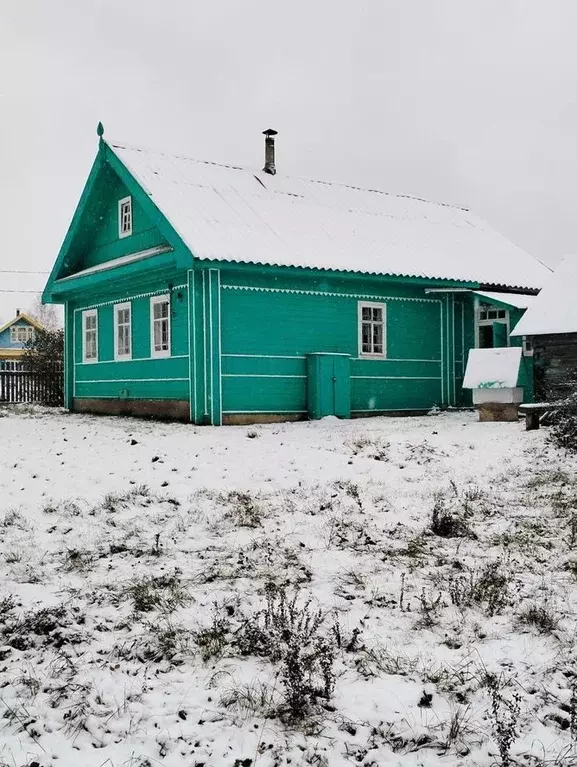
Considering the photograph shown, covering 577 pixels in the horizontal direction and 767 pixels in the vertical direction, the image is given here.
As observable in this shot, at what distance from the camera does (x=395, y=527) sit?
6.57m

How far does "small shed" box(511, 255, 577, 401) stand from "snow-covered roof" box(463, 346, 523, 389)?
451mm

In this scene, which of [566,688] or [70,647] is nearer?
[566,688]

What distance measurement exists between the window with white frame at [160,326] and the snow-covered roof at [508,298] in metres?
7.97

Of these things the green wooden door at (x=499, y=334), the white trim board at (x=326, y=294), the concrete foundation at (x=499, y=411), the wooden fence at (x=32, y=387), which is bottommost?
the concrete foundation at (x=499, y=411)

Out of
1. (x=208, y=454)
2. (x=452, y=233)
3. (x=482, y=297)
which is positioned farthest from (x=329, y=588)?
(x=452, y=233)

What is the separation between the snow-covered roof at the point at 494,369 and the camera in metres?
15.6

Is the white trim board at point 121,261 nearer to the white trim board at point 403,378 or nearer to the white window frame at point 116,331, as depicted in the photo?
the white window frame at point 116,331

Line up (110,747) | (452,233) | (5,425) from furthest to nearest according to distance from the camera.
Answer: (452,233)
(5,425)
(110,747)

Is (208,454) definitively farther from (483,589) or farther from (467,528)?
(483,589)

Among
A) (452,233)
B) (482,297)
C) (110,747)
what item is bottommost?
(110,747)

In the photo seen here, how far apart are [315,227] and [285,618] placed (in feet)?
53.7

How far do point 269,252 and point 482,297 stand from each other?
6.24 meters

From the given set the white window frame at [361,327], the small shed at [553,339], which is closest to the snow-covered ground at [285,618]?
the small shed at [553,339]

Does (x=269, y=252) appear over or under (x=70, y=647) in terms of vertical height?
over
